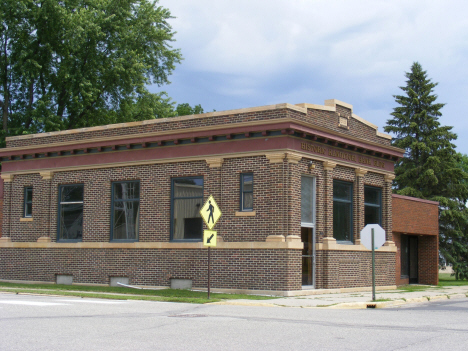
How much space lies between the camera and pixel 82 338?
9.95 meters

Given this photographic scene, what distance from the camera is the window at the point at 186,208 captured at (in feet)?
78.6

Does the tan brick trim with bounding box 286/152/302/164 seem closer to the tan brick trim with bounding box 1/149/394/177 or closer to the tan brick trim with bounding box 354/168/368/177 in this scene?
the tan brick trim with bounding box 1/149/394/177

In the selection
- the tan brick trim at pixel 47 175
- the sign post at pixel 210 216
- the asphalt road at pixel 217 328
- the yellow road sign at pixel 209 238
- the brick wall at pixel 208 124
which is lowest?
the asphalt road at pixel 217 328

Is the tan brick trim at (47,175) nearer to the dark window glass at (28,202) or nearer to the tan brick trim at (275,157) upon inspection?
the dark window glass at (28,202)

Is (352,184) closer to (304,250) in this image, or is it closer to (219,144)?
(304,250)

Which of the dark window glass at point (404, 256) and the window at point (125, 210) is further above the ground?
the window at point (125, 210)

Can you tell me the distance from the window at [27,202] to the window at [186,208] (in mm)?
7857

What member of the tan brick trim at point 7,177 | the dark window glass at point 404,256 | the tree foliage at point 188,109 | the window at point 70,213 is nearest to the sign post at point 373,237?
the dark window glass at point 404,256

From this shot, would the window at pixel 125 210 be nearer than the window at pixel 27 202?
Yes

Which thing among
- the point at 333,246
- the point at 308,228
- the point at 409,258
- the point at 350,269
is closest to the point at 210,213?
the point at 308,228

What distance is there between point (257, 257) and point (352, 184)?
583 centimetres

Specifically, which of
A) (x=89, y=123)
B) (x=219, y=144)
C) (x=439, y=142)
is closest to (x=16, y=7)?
(x=89, y=123)

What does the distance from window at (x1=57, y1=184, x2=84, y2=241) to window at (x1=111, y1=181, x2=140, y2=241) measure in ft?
5.87

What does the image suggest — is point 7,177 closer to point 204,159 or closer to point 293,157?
point 204,159
